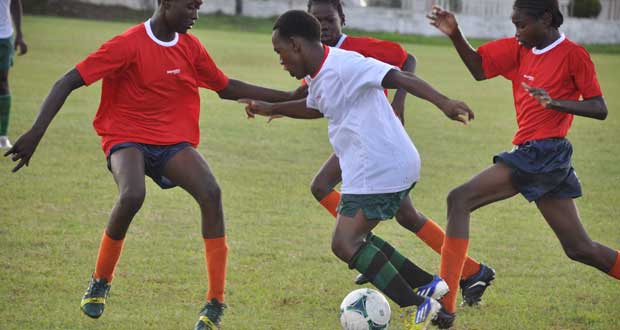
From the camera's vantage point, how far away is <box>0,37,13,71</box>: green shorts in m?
11.0

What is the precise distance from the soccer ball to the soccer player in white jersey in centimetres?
19

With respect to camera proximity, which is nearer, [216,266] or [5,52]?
[216,266]

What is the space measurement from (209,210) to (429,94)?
1.56 meters

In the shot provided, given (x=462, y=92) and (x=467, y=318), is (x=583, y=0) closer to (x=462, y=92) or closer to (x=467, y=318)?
(x=462, y=92)

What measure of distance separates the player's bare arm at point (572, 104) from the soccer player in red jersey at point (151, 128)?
191cm

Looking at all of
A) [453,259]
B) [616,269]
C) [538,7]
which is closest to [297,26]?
[538,7]

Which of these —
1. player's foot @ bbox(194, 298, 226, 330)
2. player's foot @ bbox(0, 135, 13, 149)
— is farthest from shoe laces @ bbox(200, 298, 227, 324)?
player's foot @ bbox(0, 135, 13, 149)

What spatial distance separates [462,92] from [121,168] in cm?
1628

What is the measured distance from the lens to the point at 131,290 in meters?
6.02

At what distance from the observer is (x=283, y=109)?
5422 mm

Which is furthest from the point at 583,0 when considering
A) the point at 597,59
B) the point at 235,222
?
the point at 235,222

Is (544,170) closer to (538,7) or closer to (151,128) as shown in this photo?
(538,7)

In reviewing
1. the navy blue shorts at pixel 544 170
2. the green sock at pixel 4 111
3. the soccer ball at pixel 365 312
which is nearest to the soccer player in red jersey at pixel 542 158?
the navy blue shorts at pixel 544 170

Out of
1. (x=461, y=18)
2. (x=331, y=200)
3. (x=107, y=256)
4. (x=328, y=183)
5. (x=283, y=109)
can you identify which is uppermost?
(x=283, y=109)
